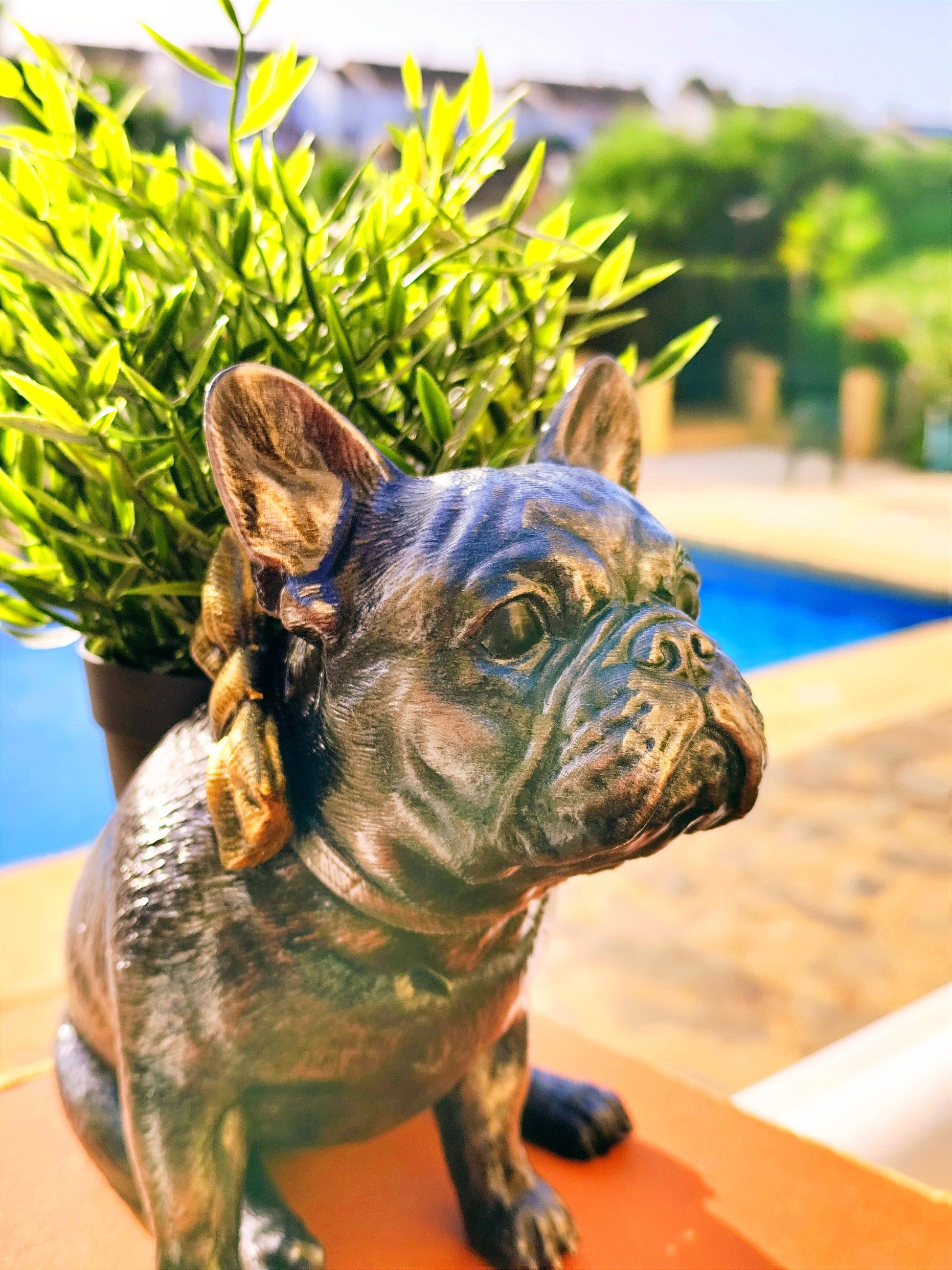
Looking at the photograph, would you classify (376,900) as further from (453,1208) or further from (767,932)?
(767,932)

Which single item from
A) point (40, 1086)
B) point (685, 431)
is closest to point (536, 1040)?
point (40, 1086)

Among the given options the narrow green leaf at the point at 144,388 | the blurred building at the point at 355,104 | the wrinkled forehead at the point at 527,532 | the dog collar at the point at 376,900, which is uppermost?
Result: the blurred building at the point at 355,104

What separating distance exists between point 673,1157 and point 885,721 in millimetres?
2280

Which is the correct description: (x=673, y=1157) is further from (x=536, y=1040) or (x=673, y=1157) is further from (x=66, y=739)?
(x=66, y=739)

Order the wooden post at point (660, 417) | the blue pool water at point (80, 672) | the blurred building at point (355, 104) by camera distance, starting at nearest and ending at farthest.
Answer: the blue pool water at point (80, 672) → the blurred building at point (355, 104) → the wooden post at point (660, 417)

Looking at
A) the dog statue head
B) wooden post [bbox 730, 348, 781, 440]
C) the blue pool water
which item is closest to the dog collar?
the dog statue head

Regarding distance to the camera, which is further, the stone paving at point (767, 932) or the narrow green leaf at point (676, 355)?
the stone paving at point (767, 932)

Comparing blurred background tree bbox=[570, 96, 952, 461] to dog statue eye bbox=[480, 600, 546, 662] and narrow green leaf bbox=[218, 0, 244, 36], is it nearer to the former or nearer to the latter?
narrow green leaf bbox=[218, 0, 244, 36]

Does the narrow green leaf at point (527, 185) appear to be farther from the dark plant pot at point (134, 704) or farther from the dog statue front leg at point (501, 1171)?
the dog statue front leg at point (501, 1171)

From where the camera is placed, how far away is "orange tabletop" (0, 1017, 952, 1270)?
76 cm

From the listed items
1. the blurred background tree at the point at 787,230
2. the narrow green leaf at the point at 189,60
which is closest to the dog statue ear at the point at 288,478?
the narrow green leaf at the point at 189,60

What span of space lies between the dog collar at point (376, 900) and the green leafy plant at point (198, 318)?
0.19m

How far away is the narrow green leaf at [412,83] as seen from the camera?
73 cm

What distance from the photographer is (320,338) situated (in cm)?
72
